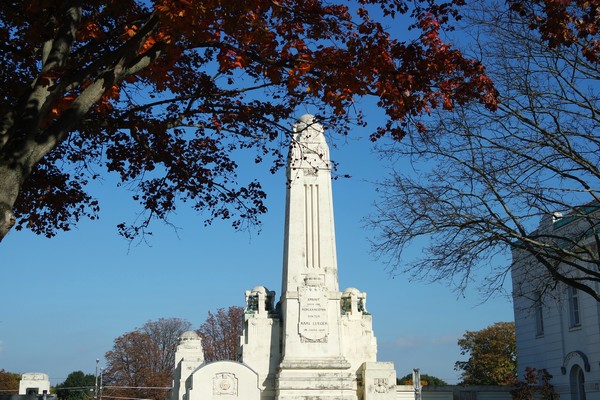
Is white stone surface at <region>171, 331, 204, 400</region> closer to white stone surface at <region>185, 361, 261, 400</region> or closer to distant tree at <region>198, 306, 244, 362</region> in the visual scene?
white stone surface at <region>185, 361, 261, 400</region>

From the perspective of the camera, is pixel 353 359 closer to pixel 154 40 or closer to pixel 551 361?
pixel 551 361

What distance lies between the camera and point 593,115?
10.7 meters

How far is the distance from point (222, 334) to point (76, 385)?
13.1 metres

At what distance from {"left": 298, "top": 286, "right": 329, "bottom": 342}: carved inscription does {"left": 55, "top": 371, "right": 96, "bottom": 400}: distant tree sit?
91.9ft

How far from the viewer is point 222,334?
49969mm

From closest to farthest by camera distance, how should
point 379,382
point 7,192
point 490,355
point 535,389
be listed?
point 7,192, point 379,382, point 535,389, point 490,355

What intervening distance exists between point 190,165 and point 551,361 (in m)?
22.6

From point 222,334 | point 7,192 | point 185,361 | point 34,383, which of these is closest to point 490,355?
point 222,334

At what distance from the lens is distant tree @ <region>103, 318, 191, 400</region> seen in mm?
48062

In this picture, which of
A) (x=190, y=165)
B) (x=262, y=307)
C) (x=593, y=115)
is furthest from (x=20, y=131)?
(x=262, y=307)

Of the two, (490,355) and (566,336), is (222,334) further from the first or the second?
(566,336)

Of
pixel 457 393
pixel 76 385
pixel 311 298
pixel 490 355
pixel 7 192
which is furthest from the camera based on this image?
pixel 76 385

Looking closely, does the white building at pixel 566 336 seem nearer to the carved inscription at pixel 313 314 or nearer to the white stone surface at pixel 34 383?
the carved inscription at pixel 313 314

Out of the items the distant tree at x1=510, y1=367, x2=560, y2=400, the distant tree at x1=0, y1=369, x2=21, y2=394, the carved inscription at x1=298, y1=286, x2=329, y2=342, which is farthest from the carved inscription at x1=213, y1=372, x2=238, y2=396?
the distant tree at x1=0, y1=369, x2=21, y2=394
